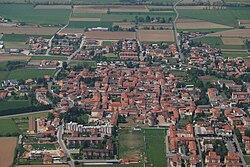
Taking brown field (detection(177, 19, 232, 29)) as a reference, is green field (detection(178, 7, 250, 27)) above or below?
above

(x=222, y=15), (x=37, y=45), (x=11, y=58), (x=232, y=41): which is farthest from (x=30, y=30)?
(x=222, y=15)

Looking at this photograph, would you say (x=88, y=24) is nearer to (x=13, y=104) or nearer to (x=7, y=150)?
(x=13, y=104)

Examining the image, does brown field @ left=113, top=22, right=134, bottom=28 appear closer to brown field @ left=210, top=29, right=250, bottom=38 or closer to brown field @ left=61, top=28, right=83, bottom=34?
brown field @ left=61, top=28, right=83, bottom=34

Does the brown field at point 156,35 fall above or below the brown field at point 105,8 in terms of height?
below

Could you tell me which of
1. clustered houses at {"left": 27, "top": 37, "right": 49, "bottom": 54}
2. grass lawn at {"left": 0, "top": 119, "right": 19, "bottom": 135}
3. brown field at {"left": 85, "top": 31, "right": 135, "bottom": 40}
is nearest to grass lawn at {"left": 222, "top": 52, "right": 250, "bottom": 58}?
brown field at {"left": 85, "top": 31, "right": 135, "bottom": 40}

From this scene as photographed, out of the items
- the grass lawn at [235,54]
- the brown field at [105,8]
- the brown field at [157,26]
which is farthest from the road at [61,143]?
the brown field at [105,8]

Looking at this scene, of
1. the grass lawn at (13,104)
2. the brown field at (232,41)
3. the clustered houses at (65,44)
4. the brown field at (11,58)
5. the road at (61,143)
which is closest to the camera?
the road at (61,143)

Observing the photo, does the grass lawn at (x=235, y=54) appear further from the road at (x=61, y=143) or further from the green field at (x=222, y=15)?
the road at (x=61, y=143)
